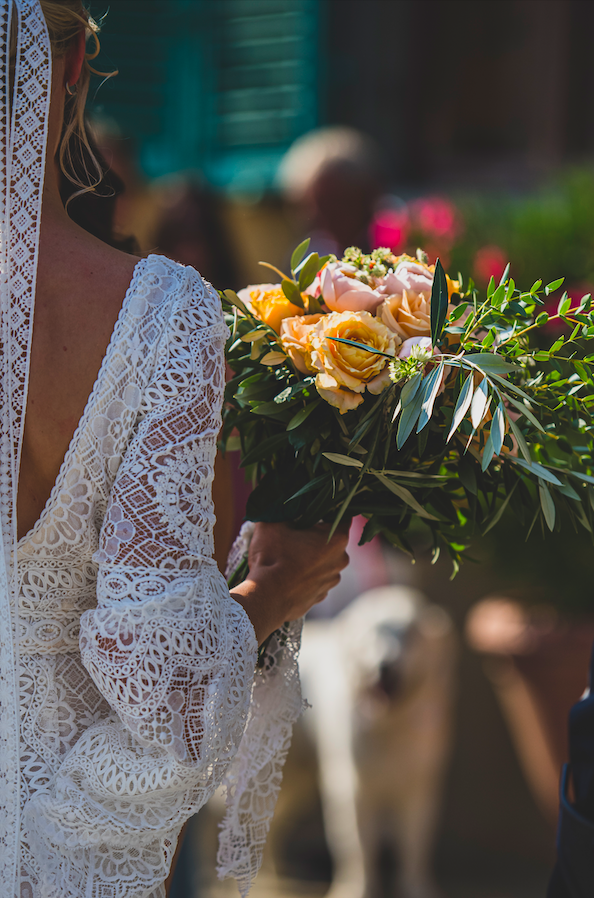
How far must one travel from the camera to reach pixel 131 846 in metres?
1.13

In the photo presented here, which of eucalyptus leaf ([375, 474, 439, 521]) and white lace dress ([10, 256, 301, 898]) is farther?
eucalyptus leaf ([375, 474, 439, 521])

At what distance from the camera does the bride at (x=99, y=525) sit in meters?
1.07

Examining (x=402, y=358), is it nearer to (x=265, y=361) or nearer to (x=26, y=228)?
(x=265, y=361)

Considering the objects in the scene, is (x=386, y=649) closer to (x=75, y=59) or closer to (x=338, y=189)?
(x=338, y=189)

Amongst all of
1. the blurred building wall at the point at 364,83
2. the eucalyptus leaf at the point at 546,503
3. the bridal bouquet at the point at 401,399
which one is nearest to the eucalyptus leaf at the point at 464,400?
the bridal bouquet at the point at 401,399

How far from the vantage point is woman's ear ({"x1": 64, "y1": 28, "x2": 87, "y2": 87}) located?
1158 mm

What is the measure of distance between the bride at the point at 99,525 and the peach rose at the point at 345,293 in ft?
0.87

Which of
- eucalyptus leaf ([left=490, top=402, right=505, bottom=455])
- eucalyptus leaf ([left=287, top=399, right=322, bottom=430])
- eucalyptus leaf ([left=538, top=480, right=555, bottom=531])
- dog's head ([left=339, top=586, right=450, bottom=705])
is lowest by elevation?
dog's head ([left=339, top=586, right=450, bottom=705])

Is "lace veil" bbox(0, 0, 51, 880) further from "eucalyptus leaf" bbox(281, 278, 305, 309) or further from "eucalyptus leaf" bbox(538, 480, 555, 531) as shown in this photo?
"eucalyptus leaf" bbox(538, 480, 555, 531)

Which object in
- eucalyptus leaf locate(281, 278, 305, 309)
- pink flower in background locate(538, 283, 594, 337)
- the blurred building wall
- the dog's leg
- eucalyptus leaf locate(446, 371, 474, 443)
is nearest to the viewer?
A: eucalyptus leaf locate(446, 371, 474, 443)

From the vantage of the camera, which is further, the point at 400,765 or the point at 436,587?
the point at 436,587

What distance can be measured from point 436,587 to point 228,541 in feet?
7.62

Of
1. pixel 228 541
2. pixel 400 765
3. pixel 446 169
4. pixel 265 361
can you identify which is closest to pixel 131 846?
pixel 228 541

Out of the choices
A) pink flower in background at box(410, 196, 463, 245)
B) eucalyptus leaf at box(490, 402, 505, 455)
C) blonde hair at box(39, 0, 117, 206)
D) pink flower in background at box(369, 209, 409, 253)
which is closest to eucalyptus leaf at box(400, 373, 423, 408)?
eucalyptus leaf at box(490, 402, 505, 455)
